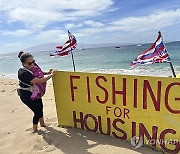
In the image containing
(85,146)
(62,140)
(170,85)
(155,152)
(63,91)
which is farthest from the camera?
(63,91)

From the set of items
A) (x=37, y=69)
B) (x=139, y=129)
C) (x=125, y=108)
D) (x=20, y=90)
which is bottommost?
(x=139, y=129)

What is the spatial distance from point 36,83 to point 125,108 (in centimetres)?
162

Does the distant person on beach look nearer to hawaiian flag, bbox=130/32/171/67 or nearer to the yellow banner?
the yellow banner

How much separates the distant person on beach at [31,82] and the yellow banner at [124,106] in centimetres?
39

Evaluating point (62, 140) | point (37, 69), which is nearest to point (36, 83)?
point (37, 69)

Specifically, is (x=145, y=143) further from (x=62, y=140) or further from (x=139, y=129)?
(x=62, y=140)

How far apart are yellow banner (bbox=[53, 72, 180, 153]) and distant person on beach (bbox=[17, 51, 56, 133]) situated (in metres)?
0.39

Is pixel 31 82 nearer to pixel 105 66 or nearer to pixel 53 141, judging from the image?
pixel 53 141

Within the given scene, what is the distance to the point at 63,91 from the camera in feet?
15.0

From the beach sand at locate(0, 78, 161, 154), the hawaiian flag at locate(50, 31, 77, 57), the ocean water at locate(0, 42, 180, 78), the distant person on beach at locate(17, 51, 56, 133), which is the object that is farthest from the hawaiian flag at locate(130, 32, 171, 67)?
the ocean water at locate(0, 42, 180, 78)

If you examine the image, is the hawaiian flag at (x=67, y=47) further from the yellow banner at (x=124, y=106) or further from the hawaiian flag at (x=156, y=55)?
the hawaiian flag at (x=156, y=55)

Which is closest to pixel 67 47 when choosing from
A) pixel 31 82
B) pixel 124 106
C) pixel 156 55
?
pixel 31 82

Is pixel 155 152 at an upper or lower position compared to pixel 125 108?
lower

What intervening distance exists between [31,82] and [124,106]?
→ 1672mm
